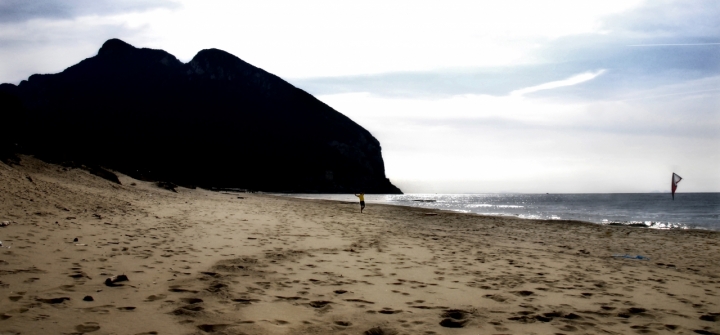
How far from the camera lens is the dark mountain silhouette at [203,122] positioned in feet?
346

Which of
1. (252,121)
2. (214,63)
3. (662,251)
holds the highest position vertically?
(214,63)

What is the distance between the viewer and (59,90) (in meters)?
116

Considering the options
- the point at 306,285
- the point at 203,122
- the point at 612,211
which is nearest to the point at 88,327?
the point at 306,285

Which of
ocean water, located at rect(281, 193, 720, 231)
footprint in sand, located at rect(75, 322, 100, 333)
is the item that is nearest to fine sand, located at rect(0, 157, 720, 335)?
footprint in sand, located at rect(75, 322, 100, 333)

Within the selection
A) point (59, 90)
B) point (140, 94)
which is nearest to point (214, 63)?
point (140, 94)

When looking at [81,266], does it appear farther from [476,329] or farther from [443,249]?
[443,249]

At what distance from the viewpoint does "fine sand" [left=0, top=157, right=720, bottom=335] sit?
4137 mm

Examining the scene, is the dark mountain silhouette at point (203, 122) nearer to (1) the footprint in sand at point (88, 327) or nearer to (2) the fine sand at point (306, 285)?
(2) the fine sand at point (306, 285)

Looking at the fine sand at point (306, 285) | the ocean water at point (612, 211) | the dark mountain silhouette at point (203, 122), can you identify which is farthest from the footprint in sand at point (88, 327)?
the dark mountain silhouette at point (203, 122)

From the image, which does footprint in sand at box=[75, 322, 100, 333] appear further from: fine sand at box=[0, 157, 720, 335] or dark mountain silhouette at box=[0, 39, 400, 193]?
dark mountain silhouette at box=[0, 39, 400, 193]

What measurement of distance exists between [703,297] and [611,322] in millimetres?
2853

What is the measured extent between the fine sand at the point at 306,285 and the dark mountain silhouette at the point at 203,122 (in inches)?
3966

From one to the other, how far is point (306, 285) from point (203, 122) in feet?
407

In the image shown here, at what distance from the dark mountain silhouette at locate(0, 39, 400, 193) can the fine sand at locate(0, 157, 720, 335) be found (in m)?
101
